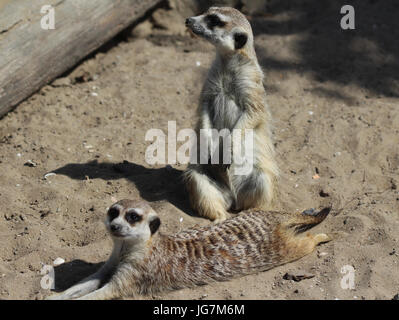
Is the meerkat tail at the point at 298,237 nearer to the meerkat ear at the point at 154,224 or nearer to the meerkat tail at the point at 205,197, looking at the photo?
the meerkat tail at the point at 205,197

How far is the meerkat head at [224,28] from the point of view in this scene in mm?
3804

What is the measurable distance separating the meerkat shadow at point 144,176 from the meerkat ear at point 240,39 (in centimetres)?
99

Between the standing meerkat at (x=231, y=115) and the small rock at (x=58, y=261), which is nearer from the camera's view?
the small rock at (x=58, y=261)

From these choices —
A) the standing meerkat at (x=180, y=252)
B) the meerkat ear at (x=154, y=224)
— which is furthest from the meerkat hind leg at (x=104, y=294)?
the meerkat ear at (x=154, y=224)

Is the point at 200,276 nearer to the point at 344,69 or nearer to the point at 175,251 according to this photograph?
the point at 175,251

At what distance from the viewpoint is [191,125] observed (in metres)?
4.94

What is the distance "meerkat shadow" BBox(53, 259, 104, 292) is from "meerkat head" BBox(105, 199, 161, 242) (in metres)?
0.41

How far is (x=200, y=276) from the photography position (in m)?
3.22

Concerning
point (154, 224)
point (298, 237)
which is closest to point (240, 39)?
point (298, 237)

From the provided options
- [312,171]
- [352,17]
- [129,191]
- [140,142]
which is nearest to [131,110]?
[140,142]

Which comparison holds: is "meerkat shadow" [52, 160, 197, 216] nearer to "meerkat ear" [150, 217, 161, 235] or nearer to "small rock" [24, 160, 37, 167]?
"small rock" [24, 160, 37, 167]

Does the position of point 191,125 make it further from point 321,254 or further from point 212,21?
point 321,254

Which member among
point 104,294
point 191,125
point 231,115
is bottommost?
point 191,125

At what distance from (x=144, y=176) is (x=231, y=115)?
2.39ft
